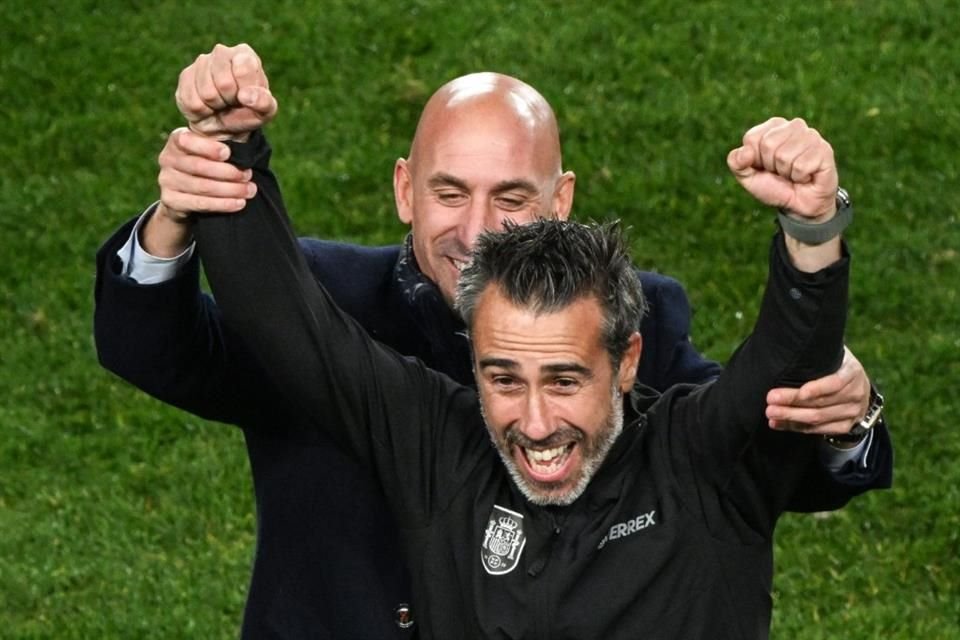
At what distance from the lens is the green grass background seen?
27.4 ft

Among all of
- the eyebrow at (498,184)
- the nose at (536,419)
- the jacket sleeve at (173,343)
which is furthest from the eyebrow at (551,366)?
the eyebrow at (498,184)

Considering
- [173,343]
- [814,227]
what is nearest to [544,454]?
[814,227]

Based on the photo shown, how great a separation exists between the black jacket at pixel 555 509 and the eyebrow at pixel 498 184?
86 centimetres

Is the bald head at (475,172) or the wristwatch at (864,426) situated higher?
the bald head at (475,172)

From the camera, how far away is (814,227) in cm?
411

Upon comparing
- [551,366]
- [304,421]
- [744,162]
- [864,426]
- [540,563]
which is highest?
[744,162]

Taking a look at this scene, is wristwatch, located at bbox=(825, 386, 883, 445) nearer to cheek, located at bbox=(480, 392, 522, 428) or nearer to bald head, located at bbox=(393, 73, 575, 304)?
cheek, located at bbox=(480, 392, 522, 428)

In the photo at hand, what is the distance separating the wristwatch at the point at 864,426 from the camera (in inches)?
179

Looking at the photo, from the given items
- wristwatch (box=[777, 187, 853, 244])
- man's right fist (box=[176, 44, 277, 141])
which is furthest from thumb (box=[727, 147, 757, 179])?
man's right fist (box=[176, 44, 277, 141])

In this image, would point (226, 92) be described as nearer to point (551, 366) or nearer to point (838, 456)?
point (551, 366)

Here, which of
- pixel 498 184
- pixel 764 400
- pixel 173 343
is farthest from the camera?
pixel 498 184

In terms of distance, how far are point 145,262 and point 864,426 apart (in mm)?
1556

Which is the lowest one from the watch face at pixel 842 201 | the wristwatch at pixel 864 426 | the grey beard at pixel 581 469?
the grey beard at pixel 581 469

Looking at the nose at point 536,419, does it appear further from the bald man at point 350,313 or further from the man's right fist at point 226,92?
the man's right fist at point 226,92
